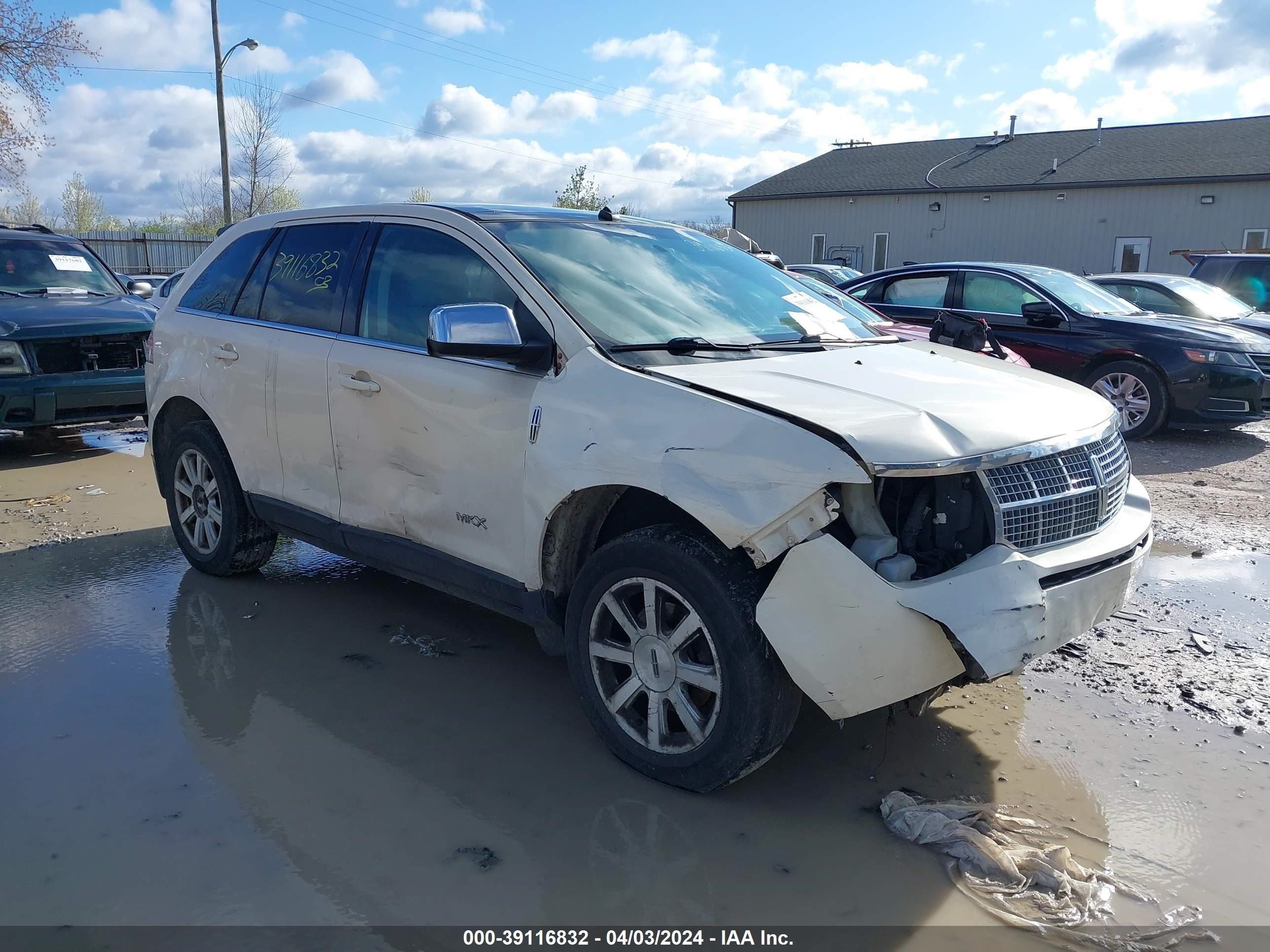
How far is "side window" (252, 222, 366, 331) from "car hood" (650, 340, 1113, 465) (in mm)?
1845

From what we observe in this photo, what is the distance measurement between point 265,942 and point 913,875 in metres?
1.74

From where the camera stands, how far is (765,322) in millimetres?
3982

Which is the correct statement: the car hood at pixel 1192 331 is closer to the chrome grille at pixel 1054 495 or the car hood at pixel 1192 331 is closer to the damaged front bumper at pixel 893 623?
the chrome grille at pixel 1054 495

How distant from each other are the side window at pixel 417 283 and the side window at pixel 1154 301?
9.59 m

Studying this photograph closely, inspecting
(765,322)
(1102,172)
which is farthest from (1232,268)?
(1102,172)

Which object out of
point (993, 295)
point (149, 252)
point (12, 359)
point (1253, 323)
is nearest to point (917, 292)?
point (993, 295)

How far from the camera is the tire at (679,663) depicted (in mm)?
2930

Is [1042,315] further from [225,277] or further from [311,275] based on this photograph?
[225,277]

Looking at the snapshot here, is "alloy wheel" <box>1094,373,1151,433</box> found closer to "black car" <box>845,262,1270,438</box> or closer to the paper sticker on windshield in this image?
"black car" <box>845,262,1270,438</box>

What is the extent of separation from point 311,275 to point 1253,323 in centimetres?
1060

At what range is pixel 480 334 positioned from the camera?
3.45 m

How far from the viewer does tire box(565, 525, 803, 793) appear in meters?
2.93

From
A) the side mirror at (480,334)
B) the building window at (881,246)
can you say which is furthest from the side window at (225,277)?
the building window at (881,246)

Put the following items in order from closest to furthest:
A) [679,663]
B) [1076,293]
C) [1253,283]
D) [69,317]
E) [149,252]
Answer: [679,663]
[69,317]
[1076,293]
[1253,283]
[149,252]
